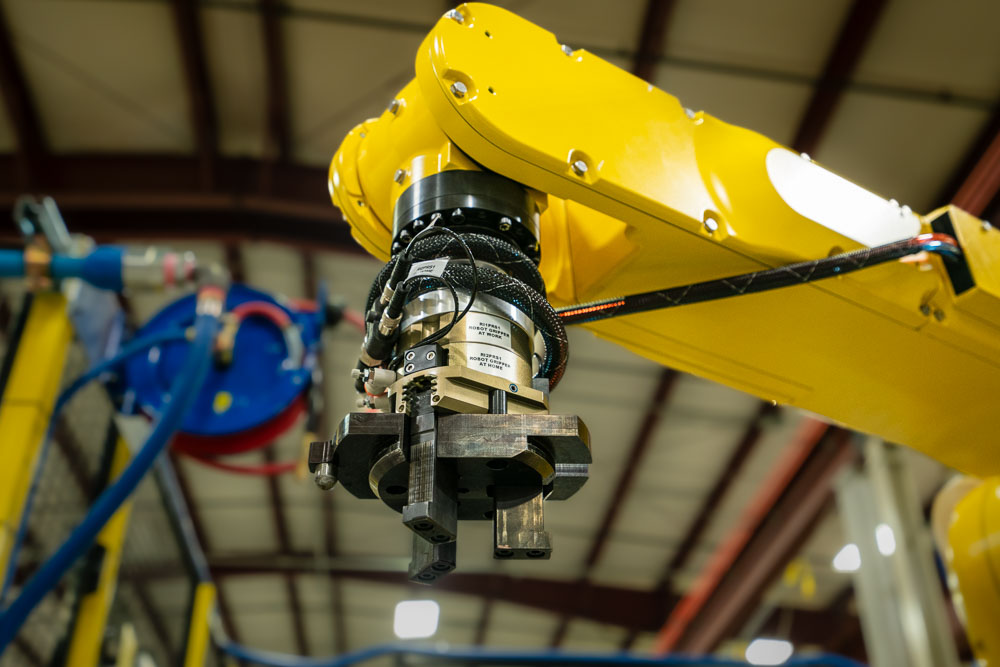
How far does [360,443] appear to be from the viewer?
689mm

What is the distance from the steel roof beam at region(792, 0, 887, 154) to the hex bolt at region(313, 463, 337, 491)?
4.06 metres

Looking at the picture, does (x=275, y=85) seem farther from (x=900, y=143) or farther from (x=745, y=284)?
(x=745, y=284)

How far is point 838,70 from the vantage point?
4.15 m

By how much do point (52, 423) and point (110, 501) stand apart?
28 cm

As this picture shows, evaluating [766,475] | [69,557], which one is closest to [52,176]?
[69,557]

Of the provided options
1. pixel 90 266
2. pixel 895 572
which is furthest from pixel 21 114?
pixel 895 572

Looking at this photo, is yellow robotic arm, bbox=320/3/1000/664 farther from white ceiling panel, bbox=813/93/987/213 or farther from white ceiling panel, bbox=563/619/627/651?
white ceiling panel, bbox=563/619/627/651

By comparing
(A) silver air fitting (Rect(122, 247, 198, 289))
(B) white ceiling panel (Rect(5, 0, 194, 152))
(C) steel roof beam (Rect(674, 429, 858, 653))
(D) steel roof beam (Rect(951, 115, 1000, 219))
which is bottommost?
(A) silver air fitting (Rect(122, 247, 198, 289))

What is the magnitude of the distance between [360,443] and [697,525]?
7.35m

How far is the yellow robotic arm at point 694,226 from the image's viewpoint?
0.90 m

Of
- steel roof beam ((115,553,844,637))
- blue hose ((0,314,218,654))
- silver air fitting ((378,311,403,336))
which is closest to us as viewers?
silver air fitting ((378,311,403,336))

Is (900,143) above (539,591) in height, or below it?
above

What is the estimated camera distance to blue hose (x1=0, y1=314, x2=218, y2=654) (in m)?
1.32

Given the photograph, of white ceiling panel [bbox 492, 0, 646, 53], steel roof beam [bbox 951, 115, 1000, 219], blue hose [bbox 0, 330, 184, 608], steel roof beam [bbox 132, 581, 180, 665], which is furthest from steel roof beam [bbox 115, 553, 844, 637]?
blue hose [bbox 0, 330, 184, 608]
